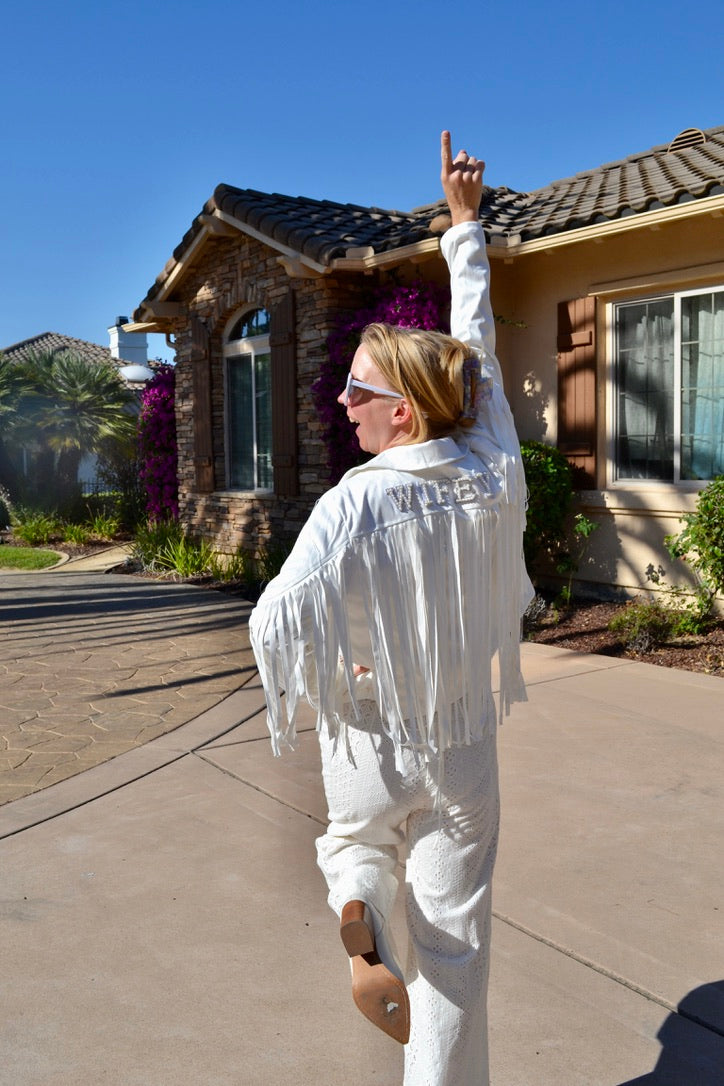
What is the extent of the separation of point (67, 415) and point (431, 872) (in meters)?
17.1

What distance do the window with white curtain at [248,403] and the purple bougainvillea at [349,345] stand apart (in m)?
1.86

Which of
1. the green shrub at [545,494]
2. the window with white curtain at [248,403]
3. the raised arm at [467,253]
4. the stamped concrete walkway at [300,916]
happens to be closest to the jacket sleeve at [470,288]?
the raised arm at [467,253]

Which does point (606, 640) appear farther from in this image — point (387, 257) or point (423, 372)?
point (423, 372)

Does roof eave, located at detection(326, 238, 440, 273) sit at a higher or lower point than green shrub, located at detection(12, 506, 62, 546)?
higher

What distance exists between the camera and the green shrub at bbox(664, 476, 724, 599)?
23.4 feet

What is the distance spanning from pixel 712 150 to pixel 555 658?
562 cm

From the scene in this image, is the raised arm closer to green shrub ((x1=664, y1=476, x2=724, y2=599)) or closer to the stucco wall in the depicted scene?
green shrub ((x1=664, y1=476, x2=724, y2=599))

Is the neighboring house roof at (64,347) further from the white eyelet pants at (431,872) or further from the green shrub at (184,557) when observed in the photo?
the white eyelet pants at (431,872)

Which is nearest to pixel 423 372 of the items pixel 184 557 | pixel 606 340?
pixel 606 340

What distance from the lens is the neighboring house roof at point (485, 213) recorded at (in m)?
8.20

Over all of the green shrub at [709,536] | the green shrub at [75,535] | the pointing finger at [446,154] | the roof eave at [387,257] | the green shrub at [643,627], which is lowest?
the green shrub at [643,627]

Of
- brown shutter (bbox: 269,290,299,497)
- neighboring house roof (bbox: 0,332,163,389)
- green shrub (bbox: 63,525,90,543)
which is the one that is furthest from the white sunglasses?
neighboring house roof (bbox: 0,332,163,389)

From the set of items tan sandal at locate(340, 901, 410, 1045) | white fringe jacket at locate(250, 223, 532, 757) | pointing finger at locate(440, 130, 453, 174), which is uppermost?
pointing finger at locate(440, 130, 453, 174)

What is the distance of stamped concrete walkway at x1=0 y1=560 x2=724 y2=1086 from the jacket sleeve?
1792 millimetres
